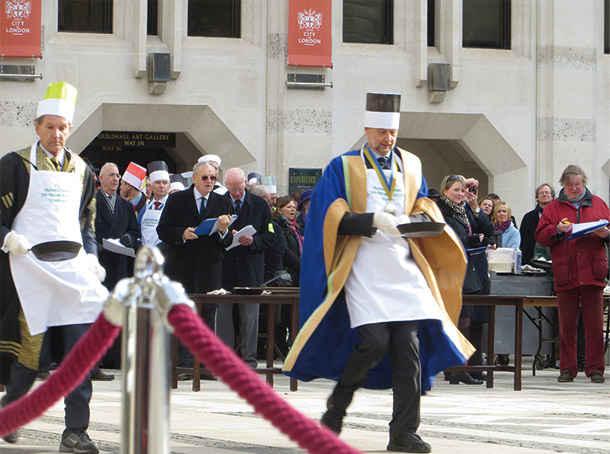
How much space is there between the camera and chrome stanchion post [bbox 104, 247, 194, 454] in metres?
3.80

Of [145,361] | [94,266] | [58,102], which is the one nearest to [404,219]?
[94,266]

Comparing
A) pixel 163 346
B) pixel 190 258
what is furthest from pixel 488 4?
pixel 163 346

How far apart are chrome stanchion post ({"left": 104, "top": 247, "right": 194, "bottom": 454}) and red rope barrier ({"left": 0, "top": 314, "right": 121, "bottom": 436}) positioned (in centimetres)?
17

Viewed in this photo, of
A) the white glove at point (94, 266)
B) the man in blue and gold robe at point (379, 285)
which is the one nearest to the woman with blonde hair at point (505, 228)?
the man in blue and gold robe at point (379, 285)

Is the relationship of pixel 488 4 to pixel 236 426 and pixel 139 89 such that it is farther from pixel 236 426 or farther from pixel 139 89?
pixel 236 426

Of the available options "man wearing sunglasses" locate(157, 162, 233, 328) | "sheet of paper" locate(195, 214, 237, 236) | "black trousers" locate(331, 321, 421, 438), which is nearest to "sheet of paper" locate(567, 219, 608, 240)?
"man wearing sunglasses" locate(157, 162, 233, 328)

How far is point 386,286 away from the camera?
7156 mm

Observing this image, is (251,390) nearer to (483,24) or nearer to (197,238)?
(197,238)

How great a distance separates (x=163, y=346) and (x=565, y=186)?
9402mm

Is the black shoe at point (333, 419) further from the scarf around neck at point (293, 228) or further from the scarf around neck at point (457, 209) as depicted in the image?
the scarf around neck at point (293, 228)

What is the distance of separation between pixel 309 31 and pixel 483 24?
3417mm

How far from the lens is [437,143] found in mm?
25781

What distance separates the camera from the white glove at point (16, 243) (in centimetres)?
684

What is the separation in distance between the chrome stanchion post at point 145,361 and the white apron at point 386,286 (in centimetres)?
336
